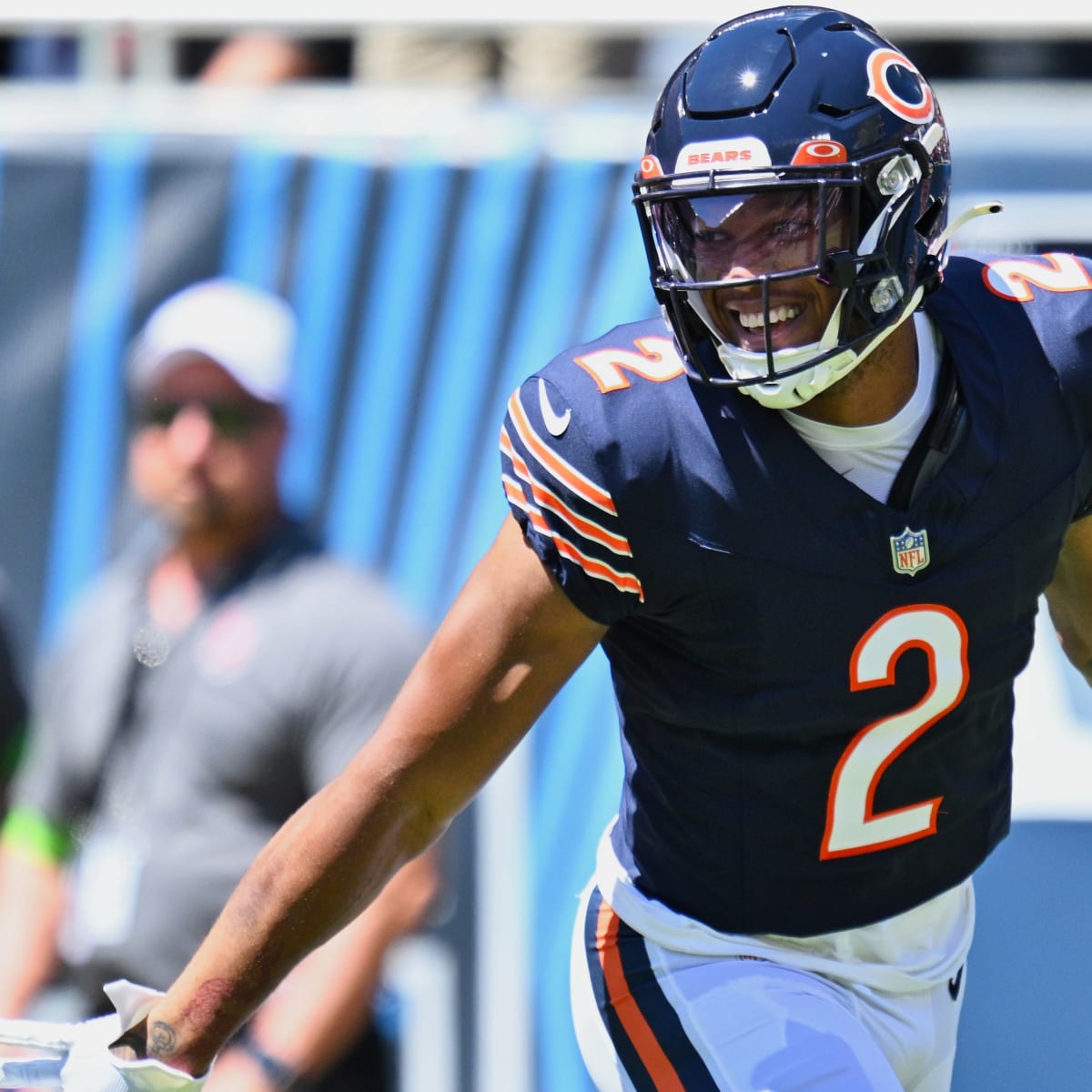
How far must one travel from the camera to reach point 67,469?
3322 millimetres

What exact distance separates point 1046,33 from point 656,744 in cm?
198

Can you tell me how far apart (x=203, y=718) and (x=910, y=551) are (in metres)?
1.53

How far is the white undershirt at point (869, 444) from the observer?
1.87m

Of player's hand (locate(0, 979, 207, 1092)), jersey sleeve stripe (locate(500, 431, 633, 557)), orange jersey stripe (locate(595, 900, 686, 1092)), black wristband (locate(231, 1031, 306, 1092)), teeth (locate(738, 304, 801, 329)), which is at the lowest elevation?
black wristband (locate(231, 1031, 306, 1092))

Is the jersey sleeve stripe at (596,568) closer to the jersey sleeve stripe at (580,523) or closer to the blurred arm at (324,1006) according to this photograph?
the jersey sleeve stripe at (580,523)

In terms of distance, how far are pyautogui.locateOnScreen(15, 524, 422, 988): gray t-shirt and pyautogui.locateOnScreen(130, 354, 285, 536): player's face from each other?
10cm

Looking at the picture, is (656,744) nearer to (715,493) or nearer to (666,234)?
(715,493)

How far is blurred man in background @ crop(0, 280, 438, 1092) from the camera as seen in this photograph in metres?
2.95

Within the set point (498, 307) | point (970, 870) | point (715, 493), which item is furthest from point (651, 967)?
point (498, 307)

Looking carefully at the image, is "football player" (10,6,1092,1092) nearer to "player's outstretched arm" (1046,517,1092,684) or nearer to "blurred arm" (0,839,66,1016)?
"player's outstretched arm" (1046,517,1092,684)

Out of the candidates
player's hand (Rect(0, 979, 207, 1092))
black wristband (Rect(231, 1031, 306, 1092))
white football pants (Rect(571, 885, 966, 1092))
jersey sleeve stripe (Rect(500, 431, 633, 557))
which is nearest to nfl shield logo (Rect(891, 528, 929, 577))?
jersey sleeve stripe (Rect(500, 431, 633, 557))

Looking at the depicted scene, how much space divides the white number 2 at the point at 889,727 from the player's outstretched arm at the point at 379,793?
1.02 ft

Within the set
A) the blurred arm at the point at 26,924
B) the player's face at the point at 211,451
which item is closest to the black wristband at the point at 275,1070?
the blurred arm at the point at 26,924

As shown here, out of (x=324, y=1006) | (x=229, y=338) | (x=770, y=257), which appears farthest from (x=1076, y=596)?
(x=229, y=338)
